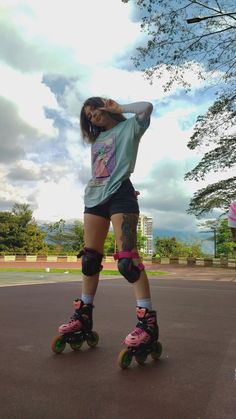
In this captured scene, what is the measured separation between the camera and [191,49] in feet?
37.0

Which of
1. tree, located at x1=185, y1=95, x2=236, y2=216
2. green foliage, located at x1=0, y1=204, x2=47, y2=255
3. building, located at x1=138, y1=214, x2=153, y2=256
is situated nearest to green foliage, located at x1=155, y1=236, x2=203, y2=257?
building, located at x1=138, y1=214, x2=153, y2=256

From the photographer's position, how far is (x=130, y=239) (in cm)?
232

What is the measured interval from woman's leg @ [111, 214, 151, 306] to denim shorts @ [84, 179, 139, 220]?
0.04 meters

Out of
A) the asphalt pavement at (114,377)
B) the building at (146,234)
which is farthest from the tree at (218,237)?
the asphalt pavement at (114,377)

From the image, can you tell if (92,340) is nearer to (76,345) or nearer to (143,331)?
(76,345)

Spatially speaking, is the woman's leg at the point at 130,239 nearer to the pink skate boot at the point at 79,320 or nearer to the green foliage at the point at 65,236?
the pink skate boot at the point at 79,320

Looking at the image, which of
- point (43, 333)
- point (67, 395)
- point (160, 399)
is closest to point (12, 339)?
point (43, 333)

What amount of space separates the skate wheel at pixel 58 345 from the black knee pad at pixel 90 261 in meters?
0.43

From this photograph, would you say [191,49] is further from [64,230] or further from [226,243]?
[64,230]

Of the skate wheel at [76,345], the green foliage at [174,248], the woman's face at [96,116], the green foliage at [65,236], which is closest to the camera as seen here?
the skate wheel at [76,345]

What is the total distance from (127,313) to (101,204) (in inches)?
75.8

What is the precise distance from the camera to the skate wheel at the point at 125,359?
2.00 m

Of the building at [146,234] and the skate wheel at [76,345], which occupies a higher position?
the building at [146,234]

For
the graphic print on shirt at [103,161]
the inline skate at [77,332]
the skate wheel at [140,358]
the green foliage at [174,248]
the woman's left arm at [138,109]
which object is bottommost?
the skate wheel at [140,358]
